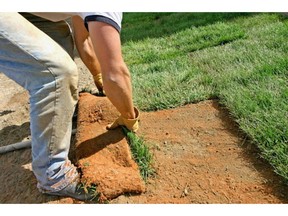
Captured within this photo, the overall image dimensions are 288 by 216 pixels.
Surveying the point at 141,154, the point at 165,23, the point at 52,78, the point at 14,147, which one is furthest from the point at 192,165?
the point at 165,23

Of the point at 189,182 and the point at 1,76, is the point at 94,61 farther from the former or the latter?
the point at 1,76

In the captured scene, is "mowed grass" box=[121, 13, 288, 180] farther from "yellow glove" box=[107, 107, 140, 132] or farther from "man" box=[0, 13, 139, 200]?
"man" box=[0, 13, 139, 200]

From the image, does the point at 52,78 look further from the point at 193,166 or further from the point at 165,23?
the point at 165,23

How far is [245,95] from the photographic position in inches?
104

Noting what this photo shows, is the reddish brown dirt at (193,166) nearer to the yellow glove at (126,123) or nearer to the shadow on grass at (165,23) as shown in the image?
the yellow glove at (126,123)

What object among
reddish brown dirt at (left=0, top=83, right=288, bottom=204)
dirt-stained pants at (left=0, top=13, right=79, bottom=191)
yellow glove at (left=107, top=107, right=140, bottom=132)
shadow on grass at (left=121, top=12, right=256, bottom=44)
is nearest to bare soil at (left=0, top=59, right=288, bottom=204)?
reddish brown dirt at (left=0, top=83, right=288, bottom=204)

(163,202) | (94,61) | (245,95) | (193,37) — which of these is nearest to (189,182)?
(163,202)

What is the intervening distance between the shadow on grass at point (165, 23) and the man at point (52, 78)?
10.1ft

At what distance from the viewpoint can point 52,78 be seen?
1719 millimetres

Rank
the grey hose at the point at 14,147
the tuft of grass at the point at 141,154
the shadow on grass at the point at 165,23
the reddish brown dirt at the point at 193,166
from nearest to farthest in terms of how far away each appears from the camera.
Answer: the reddish brown dirt at the point at 193,166, the tuft of grass at the point at 141,154, the grey hose at the point at 14,147, the shadow on grass at the point at 165,23

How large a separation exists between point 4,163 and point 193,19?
12.5 feet

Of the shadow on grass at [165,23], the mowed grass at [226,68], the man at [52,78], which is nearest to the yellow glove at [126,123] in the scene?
the man at [52,78]

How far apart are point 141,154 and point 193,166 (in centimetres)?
34

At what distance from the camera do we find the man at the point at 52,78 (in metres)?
1.69
